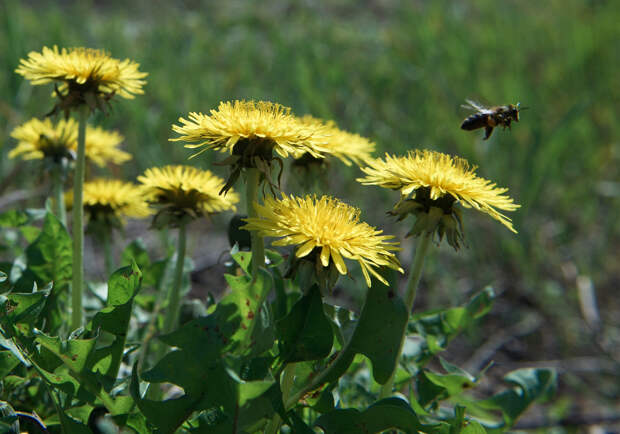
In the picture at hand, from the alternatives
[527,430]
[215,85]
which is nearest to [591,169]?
[527,430]

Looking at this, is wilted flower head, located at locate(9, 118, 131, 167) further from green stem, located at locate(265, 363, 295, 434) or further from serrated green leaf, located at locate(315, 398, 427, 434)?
serrated green leaf, located at locate(315, 398, 427, 434)

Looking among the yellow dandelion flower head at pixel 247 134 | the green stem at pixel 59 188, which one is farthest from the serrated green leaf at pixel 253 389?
the green stem at pixel 59 188

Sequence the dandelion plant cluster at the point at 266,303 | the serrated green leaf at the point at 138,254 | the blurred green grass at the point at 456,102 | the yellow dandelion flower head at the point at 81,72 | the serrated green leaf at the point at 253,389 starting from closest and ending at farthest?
the serrated green leaf at the point at 253,389 < the dandelion plant cluster at the point at 266,303 < the yellow dandelion flower head at the point at 81,72 < the serrated green leaf at the point at 138,254 < the blurred green grass at the point at 456,102

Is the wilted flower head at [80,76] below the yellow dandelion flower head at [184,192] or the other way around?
the other way around

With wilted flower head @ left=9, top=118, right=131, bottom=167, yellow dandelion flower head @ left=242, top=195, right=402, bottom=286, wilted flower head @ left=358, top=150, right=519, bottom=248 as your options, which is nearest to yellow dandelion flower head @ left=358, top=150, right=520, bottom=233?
wilted flower head @ left=358, top=150, right=519, bottom=248

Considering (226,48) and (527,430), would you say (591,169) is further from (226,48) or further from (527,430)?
(226,48)

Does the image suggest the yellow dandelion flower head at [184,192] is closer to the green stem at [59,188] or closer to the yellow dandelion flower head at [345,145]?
the yellow dandelion flower head at [345,145]
